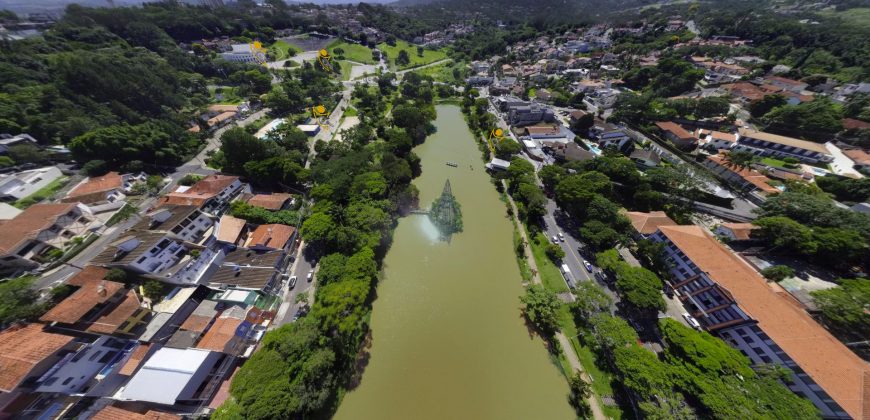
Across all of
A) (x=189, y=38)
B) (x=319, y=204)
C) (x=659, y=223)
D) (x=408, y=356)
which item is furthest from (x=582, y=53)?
(x=189, y=38)

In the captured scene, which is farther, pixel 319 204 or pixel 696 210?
pixel 696 210

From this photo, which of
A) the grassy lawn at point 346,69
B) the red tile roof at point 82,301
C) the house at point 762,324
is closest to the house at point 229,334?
the red tile roof at point 82,301

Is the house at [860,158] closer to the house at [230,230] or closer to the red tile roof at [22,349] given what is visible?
the house at [230,230]

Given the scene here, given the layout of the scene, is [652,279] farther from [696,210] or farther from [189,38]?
[189,38]

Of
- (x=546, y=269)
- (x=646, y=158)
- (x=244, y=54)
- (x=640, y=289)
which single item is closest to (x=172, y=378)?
(x=546, y=269)

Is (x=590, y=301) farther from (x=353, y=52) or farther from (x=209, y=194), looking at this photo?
(x=353, y=52)

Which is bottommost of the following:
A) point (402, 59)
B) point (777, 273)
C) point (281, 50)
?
point (777, 273)

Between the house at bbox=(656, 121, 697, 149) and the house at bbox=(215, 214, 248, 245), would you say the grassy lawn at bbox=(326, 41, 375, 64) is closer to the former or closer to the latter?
the house at bbox=(215, 214, 248, 245)
